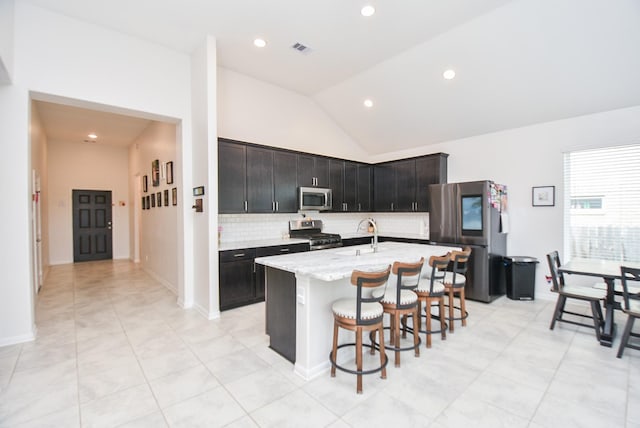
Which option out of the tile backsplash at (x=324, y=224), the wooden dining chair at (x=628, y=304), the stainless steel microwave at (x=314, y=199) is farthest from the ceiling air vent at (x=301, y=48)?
the wooden dining chair at (x=628, y=304)

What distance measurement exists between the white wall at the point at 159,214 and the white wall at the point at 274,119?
99cm

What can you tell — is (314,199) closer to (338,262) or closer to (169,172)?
(169,172)

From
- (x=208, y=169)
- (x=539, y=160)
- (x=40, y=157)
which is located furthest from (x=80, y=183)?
(x=539, y=160)

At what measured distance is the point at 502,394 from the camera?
86.6 inches

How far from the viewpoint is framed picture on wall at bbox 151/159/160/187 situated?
18.4ft

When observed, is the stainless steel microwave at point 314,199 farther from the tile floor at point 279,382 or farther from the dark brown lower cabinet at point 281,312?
the dark brown lower cabinet at point 281,312

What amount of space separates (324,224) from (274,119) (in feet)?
7.58

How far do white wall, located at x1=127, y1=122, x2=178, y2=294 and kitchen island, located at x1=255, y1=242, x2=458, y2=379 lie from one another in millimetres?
2403

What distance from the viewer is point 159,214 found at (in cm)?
567

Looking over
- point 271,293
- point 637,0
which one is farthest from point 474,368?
point 637,0

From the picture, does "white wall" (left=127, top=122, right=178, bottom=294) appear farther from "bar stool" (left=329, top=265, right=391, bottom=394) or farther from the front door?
"bar stool" (left=329, top=265, right=391, bottom=394)

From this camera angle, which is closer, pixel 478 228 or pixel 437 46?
pixel 437 46

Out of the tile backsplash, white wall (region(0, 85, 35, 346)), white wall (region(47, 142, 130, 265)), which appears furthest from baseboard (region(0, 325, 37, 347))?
white wall (region(47, 142, 130, 265))

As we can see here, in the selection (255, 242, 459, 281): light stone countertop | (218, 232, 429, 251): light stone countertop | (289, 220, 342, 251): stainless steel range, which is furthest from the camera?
(289, 220, 342, 251): stainless steel range
